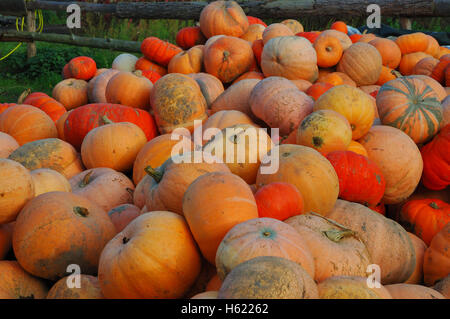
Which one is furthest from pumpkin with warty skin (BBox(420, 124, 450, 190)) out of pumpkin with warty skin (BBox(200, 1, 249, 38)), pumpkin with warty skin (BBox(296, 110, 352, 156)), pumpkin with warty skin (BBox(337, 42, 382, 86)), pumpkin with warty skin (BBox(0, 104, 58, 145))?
pumpkin with warty skin (BBox(0, 104, 58, 145))

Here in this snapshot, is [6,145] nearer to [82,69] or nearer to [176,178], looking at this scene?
[176,178]

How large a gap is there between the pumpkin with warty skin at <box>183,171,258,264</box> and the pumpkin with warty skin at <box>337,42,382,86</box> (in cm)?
308

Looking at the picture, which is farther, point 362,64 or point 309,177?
point 362,64

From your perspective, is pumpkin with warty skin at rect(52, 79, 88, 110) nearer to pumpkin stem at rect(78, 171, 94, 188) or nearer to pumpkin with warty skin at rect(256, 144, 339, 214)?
pumpkin stem at rect(78, 171, 94, 188)

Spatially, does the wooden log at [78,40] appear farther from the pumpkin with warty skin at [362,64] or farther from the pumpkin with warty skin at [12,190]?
the pumpkin with warty skin at [12,190]

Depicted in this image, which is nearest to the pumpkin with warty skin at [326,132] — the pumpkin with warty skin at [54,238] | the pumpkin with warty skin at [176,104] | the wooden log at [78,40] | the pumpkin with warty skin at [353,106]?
the pumpkin with warty skin at [353,106]

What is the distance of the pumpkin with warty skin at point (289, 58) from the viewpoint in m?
4.06

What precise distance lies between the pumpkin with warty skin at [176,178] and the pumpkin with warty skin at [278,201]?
0.30 meters

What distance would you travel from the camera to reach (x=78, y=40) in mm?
8609

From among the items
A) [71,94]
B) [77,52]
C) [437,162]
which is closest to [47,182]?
[437,162]

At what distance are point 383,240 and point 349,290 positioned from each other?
923mm

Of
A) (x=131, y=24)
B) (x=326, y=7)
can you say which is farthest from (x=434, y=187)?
(x=131, y=24)

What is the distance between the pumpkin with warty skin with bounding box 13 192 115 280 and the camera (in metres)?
1.88
